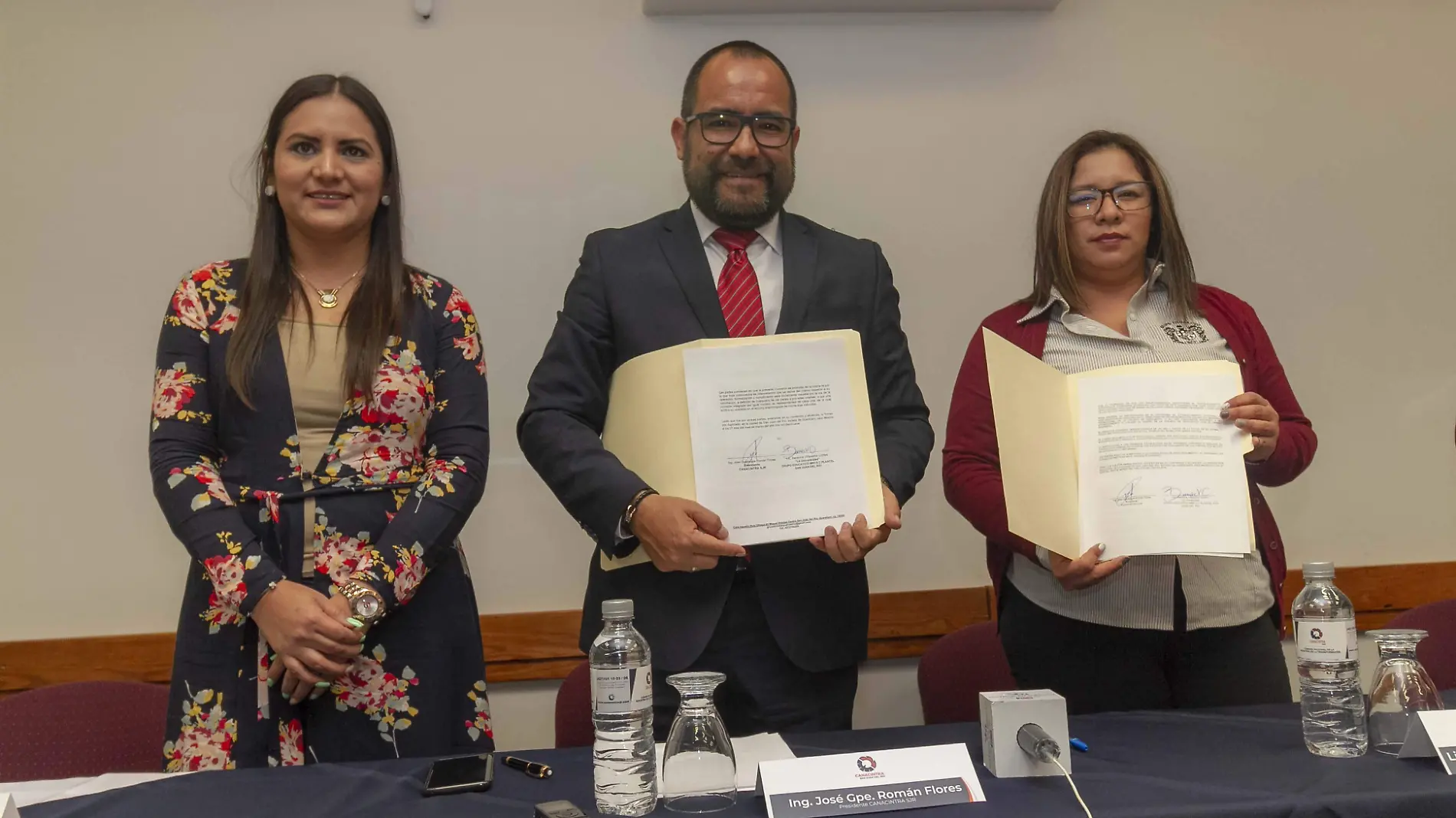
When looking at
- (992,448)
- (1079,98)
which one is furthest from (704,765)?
(1079,98)

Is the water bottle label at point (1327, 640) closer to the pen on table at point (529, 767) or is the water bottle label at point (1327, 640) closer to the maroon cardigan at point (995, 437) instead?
the maroon cardigan at point (995, 437)

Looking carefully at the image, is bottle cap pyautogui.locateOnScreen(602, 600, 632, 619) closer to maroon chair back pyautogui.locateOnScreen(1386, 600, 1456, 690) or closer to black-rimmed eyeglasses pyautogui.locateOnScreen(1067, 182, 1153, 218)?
black-rimmed eyeglasses pyautogui.locateOnScreen(1067, 182, 1153, 218)

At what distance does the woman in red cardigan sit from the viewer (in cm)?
196

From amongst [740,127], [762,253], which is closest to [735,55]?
[740,127]

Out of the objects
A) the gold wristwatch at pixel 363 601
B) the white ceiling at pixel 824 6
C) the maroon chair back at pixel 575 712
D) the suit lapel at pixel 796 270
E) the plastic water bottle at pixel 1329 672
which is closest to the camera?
the plastic water bottle at pixel 1329 672

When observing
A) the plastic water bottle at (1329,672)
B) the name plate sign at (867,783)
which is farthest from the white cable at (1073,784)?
the plastic water bottle at (1329,672)

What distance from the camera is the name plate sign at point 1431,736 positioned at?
1.43 metres

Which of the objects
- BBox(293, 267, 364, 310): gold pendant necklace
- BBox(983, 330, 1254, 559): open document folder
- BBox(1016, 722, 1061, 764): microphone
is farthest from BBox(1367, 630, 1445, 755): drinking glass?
BBox(293, 267, 364, 310): gold pendant necklace

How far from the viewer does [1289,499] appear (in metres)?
3.45

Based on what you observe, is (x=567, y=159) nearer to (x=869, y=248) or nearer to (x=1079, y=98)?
(x=869, y=248)

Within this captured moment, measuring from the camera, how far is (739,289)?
207 cm

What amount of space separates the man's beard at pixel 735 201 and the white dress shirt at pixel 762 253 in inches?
0.9

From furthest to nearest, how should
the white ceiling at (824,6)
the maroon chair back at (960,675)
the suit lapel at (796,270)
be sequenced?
the white ceiling at (824,6) → the maroon chair back at (960,675) → the suit lapel at (796,270)
